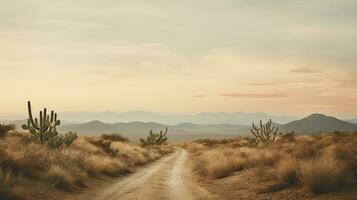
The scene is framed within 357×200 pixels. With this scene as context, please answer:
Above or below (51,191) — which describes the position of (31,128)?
above

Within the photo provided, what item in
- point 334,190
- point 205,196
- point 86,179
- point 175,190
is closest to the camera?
point 334,190

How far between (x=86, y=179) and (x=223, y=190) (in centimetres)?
669

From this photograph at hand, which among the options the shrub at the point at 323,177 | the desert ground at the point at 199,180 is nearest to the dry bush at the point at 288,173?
the desert ground at the point at 199,180

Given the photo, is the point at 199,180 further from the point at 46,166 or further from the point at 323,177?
the point at 323,177

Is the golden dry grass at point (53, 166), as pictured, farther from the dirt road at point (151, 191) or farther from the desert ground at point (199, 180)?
the dirt road at point (151, 191)

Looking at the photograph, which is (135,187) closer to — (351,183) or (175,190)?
(175,190)

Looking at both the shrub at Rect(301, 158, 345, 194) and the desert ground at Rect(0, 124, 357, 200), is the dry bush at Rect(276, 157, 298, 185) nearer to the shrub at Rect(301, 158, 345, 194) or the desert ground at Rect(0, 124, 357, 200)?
the desert ground at Rect(0, 124, 357, 200)

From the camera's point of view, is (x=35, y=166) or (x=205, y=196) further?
(x=35, y=166)

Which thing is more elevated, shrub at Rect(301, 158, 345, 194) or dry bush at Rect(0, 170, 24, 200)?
shrub at Rect(301, 158, 345, 194)

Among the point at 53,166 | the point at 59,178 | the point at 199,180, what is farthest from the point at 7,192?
the point at 199,180

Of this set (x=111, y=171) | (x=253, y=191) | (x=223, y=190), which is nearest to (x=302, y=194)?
(x=253, y=191)

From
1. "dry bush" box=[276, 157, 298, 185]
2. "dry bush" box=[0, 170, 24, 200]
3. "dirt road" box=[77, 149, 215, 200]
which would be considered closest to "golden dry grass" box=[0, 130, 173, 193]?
"dirt road" box=[77, 149, 215, 200]

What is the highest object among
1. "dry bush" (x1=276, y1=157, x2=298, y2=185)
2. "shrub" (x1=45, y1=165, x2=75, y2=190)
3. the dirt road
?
"dry bush" (x1=276, y1=157, x2=298, y2=185)

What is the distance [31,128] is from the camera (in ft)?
90.1
